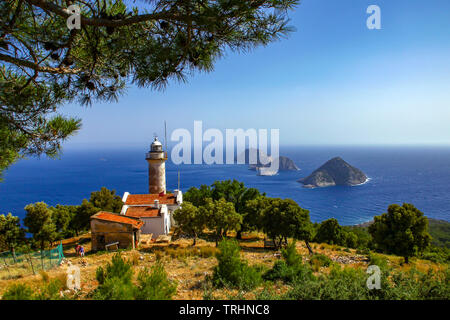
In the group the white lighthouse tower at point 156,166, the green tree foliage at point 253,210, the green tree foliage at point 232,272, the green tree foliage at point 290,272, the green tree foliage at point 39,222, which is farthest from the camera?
the white lighthouse tower at point 156,166

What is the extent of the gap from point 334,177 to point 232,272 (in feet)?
389

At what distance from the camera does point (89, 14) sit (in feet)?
15.1

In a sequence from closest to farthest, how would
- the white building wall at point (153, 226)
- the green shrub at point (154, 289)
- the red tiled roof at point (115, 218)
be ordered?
the green shrub at point (154, 289) < the red tiled roof at point (115, 218) < the white building wall at point (153, 226)

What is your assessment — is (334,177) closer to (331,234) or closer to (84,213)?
(331,234)

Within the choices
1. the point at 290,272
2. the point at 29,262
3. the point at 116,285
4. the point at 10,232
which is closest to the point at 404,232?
the point at 290,272

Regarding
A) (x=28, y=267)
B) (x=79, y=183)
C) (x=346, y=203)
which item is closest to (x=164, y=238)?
(x=28, y=267)

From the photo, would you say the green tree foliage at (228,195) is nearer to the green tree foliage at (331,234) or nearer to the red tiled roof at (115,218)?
the green tree foliage at (331,234)

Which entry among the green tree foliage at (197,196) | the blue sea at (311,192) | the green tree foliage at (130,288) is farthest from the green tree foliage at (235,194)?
the blue sea at (311,192)

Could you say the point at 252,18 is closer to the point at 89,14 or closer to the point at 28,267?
the point at 89,14

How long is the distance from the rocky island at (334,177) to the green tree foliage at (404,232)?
3577 inches

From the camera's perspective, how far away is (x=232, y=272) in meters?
6.87

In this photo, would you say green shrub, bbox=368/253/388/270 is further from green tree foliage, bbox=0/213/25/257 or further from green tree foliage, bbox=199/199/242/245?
green tree foliage, bbox=0/213/25/257

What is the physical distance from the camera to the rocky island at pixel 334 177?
109438 mm
